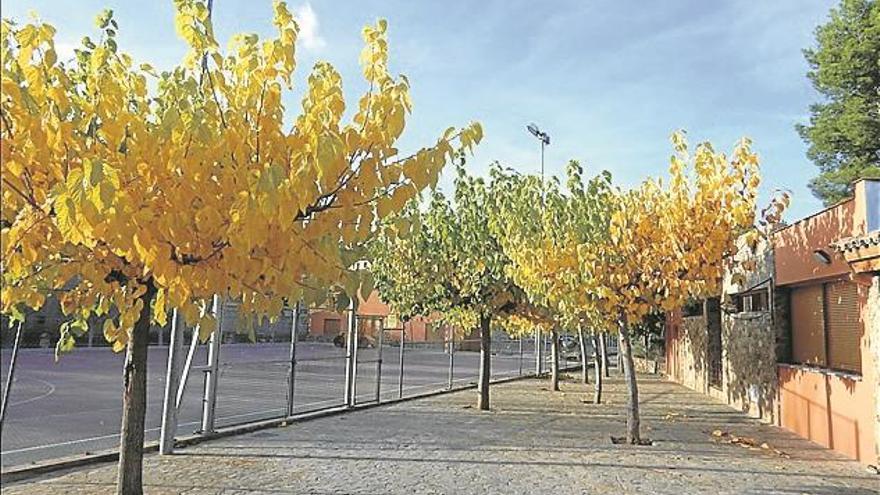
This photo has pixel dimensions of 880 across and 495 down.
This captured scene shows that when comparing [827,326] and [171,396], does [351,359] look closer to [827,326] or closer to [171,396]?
[171,396]

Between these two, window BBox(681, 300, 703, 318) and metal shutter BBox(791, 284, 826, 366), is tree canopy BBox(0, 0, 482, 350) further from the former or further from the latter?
window BBox(681, 300, 703, 318)

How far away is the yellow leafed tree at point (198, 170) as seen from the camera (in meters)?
3.64

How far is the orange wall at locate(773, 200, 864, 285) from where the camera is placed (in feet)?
35.1

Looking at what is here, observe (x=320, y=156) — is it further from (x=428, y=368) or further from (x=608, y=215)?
(x=428, y=368)

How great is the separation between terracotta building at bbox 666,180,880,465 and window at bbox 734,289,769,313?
0.08ft

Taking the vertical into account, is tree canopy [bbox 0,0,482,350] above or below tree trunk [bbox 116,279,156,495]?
above

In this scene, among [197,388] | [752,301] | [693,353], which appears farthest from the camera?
[693,353]

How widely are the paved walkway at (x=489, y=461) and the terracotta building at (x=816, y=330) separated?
59cm

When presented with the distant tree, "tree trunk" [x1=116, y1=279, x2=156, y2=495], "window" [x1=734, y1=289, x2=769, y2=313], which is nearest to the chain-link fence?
"tree trunk" [x1=116, y1=279, x2=156, y2=495]

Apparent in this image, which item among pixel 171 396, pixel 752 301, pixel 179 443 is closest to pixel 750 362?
pixel 752 301

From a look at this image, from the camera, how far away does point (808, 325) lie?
12.8 metres

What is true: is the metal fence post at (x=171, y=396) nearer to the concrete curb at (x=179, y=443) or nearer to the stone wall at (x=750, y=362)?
the concrete curb at (x=179, y=443)

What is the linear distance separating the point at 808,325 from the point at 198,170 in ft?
40.0

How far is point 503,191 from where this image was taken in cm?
1495
